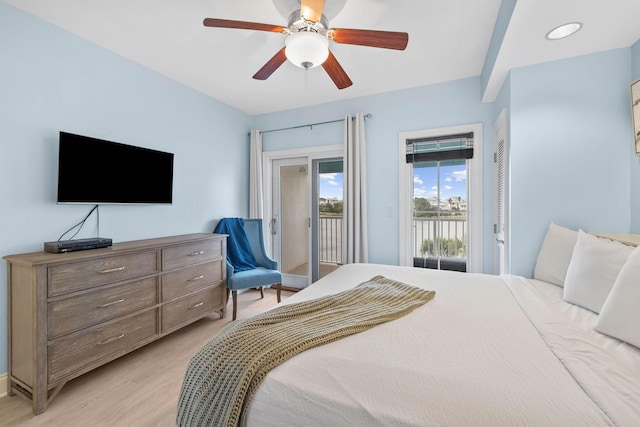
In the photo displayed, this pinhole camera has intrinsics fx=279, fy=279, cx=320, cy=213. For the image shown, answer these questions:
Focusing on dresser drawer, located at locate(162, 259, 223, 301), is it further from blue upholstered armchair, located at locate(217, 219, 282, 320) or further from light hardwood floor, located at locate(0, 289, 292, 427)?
light hardwood floor, located at locate(0, 289, 292, 427)

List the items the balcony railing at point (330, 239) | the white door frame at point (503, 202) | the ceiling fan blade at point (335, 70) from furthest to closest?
the balcony railing at point (330, 239) < the white door frame at point (503, 202) < the ceiling fan blade at point (335, 70)

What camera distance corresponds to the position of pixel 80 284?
1.92m

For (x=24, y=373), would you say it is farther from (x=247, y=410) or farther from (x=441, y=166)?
(x=441, y=166)

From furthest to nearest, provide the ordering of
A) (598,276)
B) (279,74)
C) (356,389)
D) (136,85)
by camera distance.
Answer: (279,74)
(136,85)
(598,276)
(356,389)

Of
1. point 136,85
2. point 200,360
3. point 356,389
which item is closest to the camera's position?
point 356,389

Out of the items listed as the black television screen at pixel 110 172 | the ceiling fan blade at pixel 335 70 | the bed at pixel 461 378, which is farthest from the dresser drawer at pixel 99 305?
the ceiling fan blade at pixel 335 70

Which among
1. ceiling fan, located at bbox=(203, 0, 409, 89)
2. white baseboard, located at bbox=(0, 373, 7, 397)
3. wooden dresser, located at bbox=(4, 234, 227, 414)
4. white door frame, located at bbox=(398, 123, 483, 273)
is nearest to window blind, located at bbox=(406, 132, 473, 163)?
white door frame, located at bbox=(398, 123, 483, 273)

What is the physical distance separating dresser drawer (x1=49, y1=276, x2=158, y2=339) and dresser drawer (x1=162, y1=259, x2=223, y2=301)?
0.11 meters

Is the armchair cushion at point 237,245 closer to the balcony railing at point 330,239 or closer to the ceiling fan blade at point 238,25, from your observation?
the balcony railing at point 330,239

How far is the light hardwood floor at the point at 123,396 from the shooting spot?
1666 millimetres

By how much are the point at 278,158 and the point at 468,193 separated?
8.46 feet

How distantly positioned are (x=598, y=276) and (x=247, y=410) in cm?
178

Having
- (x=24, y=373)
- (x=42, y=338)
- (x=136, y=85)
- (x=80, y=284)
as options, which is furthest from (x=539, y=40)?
(x=24, y=373)

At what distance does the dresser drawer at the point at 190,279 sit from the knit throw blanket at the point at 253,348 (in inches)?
62.4
